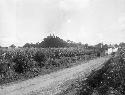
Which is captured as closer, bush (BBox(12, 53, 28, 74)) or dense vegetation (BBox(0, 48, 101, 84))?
dense vegetation (BBox(0, 48, 101, 84))

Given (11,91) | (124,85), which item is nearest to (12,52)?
(11,91)

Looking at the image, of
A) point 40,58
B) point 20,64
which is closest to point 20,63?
point 20,64

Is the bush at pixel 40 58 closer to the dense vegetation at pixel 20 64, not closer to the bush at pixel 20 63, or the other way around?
the dense vegetation at pixel 20 64

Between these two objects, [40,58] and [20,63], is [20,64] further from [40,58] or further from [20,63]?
[40,58]

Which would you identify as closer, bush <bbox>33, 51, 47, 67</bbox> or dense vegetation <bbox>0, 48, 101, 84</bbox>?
dense vegetation <bbox>0, 48, 101, 84</bbox>

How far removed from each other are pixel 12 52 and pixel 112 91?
20062 millimetres

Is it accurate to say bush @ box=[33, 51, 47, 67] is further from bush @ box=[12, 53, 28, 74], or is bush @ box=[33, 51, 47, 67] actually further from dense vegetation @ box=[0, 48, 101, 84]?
bush @ box=[12, 53, 28, 74]

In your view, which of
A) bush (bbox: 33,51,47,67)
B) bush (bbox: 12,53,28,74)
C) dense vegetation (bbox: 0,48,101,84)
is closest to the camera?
dense vegetation (bbox: 0,48,101,84)

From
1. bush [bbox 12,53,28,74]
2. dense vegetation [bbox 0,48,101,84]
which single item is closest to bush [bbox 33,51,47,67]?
dense vegetation [bbox 0,48,101,84]

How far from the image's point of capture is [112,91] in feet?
30.2

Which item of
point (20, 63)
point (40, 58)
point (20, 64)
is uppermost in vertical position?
point (40, 58)

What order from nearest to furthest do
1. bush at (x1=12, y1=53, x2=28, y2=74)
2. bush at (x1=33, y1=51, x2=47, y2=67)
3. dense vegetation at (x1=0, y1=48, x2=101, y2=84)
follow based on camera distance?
dense vegetation at (x1=0, y1=48, x2=101, y2=84)
bush at (x1=12, y1=53, x2=28, y2=74)
bush at (x1=33, y1=51, x2=47, y2=67)

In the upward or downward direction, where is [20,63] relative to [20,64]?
upward

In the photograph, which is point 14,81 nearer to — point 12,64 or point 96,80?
point 12,64
